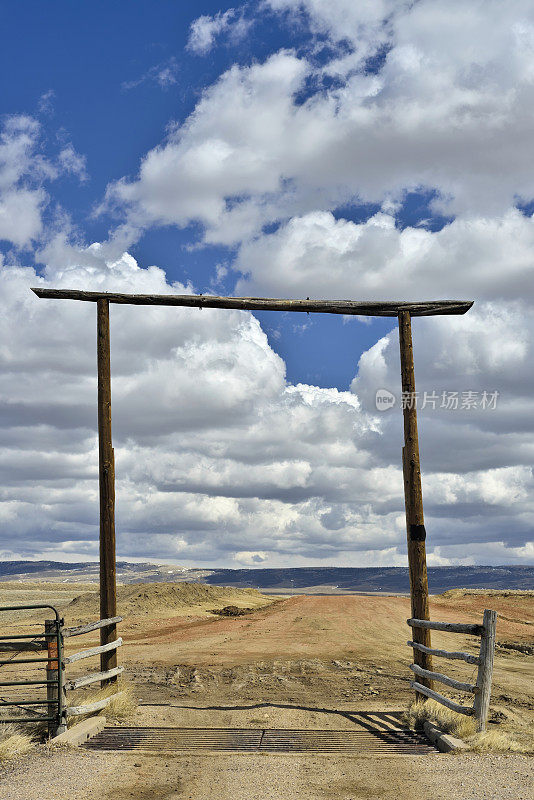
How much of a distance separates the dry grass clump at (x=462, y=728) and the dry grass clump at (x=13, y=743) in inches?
245

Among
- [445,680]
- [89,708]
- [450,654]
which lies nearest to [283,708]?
[445,680]

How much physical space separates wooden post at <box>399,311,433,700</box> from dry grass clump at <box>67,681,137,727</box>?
17.5 feet

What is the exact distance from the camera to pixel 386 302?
51.1ft

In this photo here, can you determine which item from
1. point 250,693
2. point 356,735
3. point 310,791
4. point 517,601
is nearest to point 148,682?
point 250,693

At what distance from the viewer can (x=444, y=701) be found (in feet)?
41.4

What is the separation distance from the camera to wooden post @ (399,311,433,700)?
14.6 metres

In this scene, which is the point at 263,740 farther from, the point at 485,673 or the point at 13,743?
Result: the point at 13,743

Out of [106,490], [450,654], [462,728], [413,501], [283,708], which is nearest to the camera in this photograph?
[462,728]

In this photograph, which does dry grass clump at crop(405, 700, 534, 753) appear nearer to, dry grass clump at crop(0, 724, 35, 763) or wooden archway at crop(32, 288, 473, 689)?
wooden archway at crop(32, 288, 473, 689)

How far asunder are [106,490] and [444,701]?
23.4 feet

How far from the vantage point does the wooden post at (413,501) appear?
14.6 meters

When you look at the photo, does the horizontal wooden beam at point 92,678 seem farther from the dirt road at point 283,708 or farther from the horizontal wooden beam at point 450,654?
the horizontal wooden beam at point 450,654

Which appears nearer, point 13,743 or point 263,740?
point 13,743

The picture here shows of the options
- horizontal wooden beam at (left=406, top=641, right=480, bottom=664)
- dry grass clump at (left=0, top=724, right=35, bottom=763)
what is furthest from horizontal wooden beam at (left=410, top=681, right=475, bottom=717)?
dry grass clump at (left=0, top=724, right=35, bottom=763)
